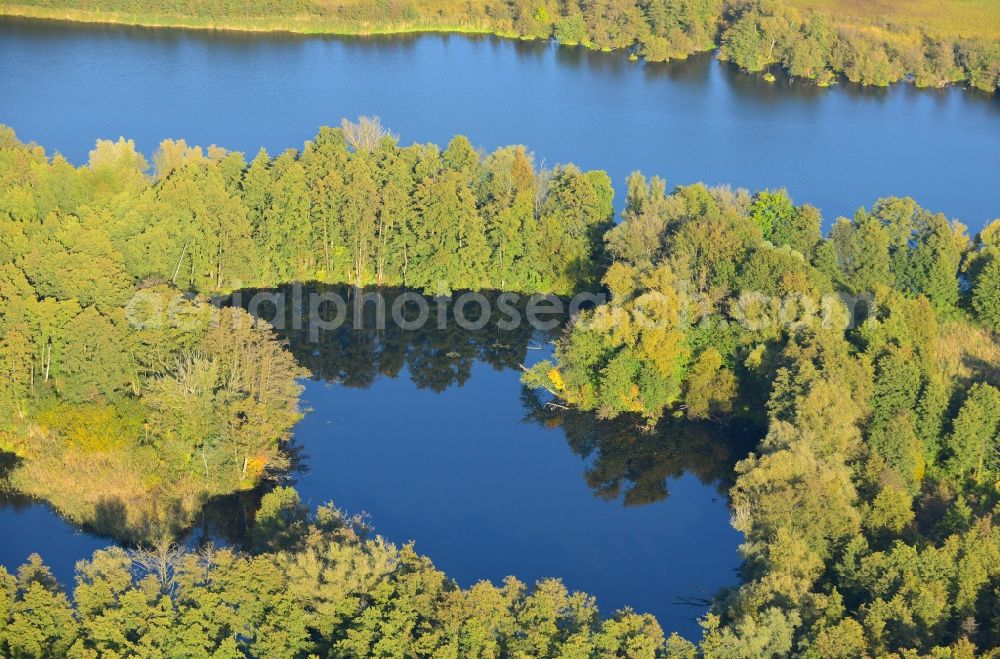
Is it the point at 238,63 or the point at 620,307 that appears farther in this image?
the point at 238,63

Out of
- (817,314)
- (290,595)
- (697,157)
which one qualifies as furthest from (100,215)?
(697,157)

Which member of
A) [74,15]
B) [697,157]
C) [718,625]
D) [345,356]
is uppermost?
[74,15]

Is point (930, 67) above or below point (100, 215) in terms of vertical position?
above

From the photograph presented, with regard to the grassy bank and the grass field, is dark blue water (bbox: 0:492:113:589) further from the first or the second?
the grass field

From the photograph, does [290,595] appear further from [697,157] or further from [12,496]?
[697,157]

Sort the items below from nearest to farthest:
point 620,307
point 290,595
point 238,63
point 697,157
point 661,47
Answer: point 290,595
point 620,307
point 697,157
point 238,63
point 661,47

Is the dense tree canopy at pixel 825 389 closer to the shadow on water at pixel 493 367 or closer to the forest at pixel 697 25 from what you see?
the shadow on water at pixel 493 367

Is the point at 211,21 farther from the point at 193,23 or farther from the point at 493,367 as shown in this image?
the point at 493,367

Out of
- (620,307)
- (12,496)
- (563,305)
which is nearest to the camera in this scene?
(12,496)
